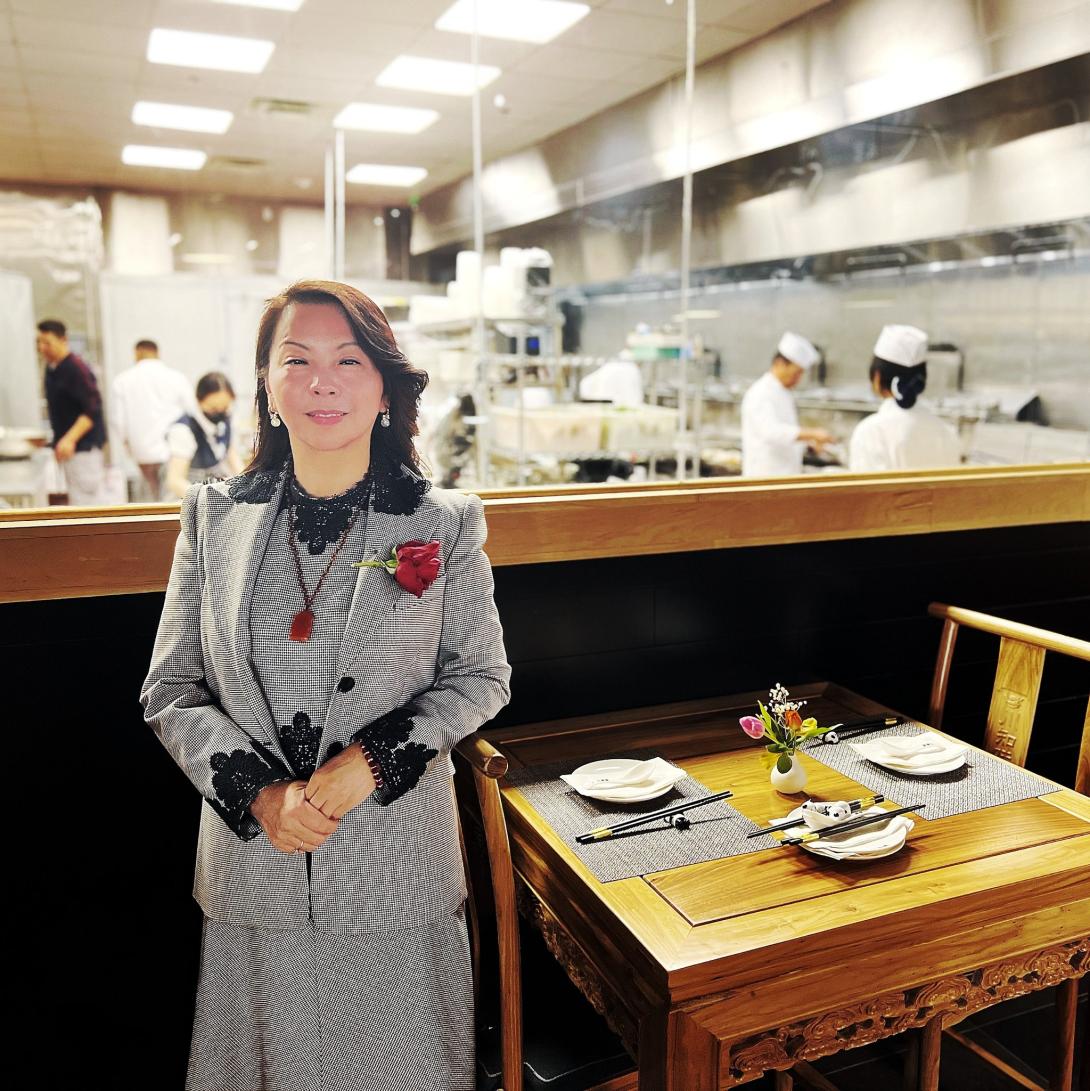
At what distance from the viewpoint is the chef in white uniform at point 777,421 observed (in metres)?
4.54

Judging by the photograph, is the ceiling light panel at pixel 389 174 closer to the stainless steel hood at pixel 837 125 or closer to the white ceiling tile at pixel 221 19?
the stainless steel hood at pixel 837 125

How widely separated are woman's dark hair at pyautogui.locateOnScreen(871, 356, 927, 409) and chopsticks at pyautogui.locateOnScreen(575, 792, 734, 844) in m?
2.50

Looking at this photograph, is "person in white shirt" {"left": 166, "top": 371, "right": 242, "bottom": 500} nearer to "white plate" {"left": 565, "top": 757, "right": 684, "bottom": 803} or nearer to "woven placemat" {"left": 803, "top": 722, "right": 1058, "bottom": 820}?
"white plate" {"left": 565, "top": 757, "right": 684, "bottom": 803}

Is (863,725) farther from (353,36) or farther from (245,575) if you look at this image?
(353,36)

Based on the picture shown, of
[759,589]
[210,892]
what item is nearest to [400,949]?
[210,892]

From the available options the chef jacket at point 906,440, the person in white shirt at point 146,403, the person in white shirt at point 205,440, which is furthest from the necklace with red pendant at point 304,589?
the person in white shirt at point 146,403

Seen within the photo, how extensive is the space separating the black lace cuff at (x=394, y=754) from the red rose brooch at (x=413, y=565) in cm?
17

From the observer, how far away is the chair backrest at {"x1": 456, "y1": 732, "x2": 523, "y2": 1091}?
1.35 m

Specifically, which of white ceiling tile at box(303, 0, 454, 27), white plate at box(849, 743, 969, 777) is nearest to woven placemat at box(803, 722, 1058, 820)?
white plate at box(849, 743, 969, 777)

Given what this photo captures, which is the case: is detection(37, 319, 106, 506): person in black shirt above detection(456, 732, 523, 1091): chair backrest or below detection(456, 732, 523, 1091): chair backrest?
above

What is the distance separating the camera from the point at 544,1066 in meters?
1.38

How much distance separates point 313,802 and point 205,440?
9.94ft

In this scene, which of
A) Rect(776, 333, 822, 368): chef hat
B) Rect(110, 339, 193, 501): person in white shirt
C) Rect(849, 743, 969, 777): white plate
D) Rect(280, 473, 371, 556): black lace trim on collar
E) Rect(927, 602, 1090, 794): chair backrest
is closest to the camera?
Rect(280, 473, 371, 556): black lace trim on collar

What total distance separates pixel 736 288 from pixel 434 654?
5.11 meters
